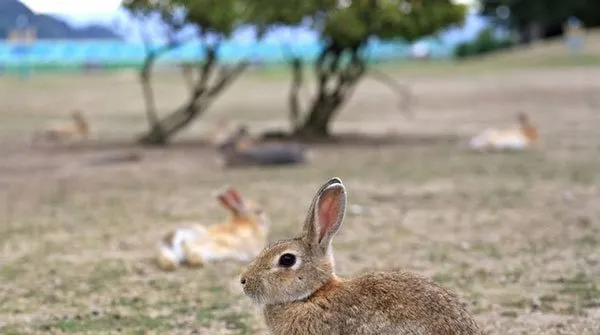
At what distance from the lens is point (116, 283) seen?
237 inches

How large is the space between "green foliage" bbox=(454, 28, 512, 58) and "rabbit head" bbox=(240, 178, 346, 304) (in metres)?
50.0

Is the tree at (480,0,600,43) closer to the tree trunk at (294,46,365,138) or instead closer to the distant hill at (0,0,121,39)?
the tree trunk at (294,46,365,138)

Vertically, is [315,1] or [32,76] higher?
[315,1]

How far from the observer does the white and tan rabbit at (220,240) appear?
6504 mm

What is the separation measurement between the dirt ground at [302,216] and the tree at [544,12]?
3461cm

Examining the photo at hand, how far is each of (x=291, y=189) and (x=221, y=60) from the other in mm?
10213

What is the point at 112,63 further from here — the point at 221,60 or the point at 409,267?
the point at 409,267

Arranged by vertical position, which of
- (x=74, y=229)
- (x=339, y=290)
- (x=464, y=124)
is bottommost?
(x=464, y=124)

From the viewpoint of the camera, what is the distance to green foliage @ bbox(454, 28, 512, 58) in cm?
5316

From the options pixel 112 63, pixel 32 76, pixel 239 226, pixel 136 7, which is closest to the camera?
pixel 239 226

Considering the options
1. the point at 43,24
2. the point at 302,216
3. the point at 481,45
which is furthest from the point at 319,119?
the point at 481,45

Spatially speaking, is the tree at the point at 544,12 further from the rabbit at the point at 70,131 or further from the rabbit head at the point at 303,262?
the rabbit head at the point at 303,262

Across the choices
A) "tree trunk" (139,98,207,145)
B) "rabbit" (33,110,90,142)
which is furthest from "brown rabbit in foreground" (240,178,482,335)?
"rabbit" (33,110,90,142)

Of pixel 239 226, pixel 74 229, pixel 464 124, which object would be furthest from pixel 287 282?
pixel 464 124
